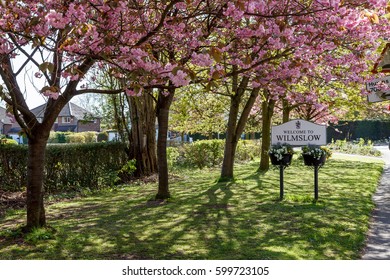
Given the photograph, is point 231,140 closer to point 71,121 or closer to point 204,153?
point 204,153

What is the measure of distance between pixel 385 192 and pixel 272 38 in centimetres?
697

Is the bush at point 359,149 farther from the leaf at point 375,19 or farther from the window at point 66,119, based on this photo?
the window at point 66,119

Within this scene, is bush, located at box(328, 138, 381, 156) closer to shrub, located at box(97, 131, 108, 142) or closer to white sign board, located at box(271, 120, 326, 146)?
shrub, located at box(97, 131, 108, 142)

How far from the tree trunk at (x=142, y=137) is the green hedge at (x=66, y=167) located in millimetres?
1570

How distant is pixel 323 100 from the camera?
16.8 meters

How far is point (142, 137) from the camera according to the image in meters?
15.8

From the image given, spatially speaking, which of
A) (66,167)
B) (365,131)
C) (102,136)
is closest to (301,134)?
(66,167)

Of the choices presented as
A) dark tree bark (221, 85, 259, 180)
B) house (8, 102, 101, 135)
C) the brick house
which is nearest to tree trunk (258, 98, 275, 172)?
dark tree bark (221, 85, 259, 180)

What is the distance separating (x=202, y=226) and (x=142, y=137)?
898cm

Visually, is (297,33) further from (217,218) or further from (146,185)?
(146,185)

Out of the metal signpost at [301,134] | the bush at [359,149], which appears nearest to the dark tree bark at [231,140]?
the metal signpost at [301,134]

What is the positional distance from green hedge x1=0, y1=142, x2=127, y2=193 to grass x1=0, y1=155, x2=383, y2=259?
102cm

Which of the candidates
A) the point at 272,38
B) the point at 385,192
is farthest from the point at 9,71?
the point at 385,192

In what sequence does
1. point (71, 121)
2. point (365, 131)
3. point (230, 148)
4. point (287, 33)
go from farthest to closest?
point (71, 121) → point (365, 131) → point (230, 148) → point (287, 33)
